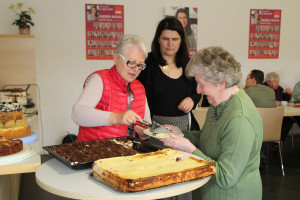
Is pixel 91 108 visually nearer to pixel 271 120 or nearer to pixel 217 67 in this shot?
pixel 217 67

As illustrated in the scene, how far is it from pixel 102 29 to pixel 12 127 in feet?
10.9

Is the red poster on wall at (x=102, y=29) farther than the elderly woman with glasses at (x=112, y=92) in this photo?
Yes

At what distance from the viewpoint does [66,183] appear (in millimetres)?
1202

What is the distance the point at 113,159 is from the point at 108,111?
20.3 inches

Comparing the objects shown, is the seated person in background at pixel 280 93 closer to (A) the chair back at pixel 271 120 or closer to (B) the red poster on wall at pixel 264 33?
(B) the red poster on wall at pixel 264 33

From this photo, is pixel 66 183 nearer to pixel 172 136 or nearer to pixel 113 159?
pixel 113 159

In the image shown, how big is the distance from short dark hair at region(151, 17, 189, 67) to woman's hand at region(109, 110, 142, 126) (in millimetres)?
854

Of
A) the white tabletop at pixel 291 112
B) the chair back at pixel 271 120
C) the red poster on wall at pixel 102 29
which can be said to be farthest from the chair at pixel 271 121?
the red poster on wall at pixel 102 29

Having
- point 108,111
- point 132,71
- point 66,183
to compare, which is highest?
point 132,71

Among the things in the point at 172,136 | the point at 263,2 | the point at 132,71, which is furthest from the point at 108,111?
the point at 263,2

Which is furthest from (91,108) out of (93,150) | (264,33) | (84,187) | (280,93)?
(264,33)

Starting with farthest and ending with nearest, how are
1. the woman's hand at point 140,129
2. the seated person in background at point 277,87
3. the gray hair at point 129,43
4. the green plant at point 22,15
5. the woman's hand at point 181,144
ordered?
1. the seated person in background at point 277,87
2. the green plant at point 22,15
3. the woman's hand at point 140,129
4. the gray hair at point 129,43
5. the woman's hand at point 181,144

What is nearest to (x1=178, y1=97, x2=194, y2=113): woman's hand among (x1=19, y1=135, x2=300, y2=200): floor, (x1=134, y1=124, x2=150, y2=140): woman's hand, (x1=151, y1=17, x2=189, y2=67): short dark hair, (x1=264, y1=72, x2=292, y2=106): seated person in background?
(x1=151, y1=17, x2=189, y2=67): short dark hair

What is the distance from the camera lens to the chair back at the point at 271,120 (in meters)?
3.62
